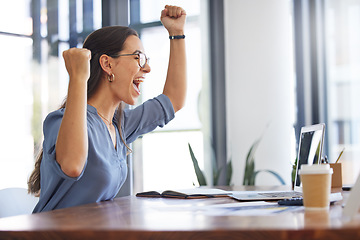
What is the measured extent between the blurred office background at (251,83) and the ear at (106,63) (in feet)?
6.26

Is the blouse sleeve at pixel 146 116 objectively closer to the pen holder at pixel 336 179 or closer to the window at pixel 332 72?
the pen holder at pixel 336 179

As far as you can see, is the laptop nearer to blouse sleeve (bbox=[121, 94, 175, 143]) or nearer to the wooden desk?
the wooden desk

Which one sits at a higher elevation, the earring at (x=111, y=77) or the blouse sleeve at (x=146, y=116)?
the earring at (x=111, y=77)

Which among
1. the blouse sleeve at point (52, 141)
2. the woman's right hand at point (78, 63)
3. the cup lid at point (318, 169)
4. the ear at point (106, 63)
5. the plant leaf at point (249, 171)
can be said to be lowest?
the plant leaf at point (249, 171)

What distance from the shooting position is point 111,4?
12.5 feet

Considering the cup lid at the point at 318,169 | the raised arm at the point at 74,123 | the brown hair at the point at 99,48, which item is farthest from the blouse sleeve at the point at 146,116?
the cup lid at the point at 318,169

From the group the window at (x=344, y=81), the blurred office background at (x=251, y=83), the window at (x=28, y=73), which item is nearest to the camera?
the window at (x=28, y=73)

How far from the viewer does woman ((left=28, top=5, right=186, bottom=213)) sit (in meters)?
1.43

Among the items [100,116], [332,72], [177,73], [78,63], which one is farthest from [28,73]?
[332,72]

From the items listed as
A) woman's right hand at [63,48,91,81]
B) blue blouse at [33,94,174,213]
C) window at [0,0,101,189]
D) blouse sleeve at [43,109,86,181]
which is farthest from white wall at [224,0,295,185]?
woman's right hand at [63,48,91,81]

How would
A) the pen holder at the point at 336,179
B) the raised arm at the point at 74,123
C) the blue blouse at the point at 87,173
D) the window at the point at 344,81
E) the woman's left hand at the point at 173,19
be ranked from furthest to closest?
the window at the point at 344,81 → the woman's left hand at the point at 173,19 → the pen holder at the point at 336,179 → the blue blouse at the point at 87,173 → the raised arm at the point at 74,123

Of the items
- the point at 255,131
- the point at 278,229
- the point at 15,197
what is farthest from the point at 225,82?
the point at 278,229

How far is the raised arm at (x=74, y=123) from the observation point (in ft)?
4.62

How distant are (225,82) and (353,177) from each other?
144 cm
